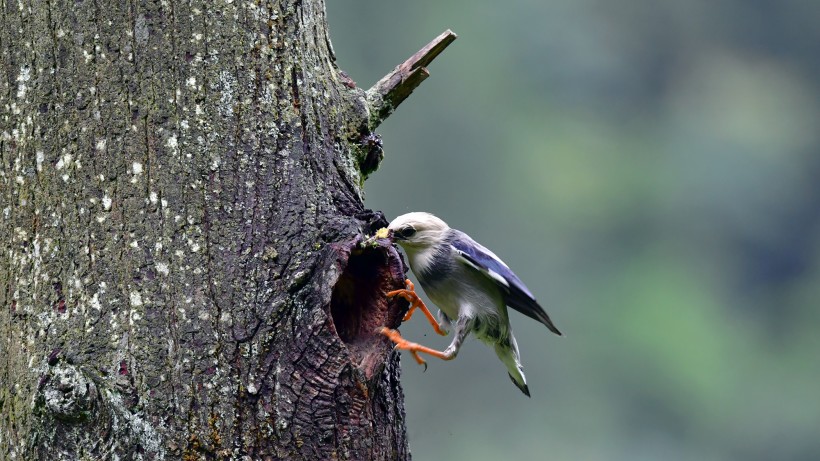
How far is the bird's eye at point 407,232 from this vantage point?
14.9 ft

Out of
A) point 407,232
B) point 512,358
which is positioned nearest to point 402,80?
point 407,232

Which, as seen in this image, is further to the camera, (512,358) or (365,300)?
(512,358)

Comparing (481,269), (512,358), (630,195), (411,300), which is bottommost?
(630,195)

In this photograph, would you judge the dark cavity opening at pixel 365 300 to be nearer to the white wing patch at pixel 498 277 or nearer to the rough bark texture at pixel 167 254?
the rough bark texture at pixel 167 254

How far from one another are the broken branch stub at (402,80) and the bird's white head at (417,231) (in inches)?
39.3

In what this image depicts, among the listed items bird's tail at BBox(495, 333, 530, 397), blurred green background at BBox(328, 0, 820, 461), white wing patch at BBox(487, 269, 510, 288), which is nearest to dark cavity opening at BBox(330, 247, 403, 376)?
white wing patch at BBox(487, 269, 510, 288)

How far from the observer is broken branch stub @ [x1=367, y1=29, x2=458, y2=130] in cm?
353

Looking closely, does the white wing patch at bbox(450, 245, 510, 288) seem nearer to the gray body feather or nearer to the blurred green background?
the gray body feather

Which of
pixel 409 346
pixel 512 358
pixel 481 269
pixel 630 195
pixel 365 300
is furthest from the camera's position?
pixel 630 195

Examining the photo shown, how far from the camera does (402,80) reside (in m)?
3.61

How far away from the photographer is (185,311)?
108 inches

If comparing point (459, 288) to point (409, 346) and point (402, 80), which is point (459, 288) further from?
point (402, 80)

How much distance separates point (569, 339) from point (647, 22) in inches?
240

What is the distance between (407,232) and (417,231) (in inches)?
1.9
